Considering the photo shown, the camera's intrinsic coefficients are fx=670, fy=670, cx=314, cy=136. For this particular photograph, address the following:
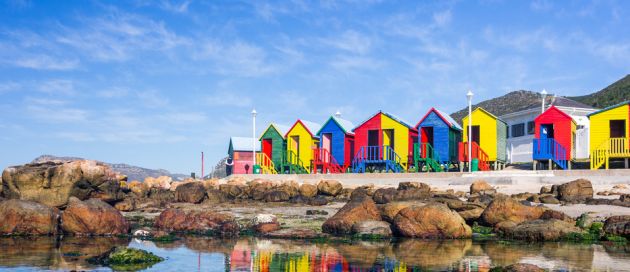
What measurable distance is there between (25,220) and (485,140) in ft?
84.3

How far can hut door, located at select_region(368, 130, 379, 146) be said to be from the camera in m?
39.1

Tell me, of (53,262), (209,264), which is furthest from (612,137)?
(53,262)

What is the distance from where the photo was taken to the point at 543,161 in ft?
114

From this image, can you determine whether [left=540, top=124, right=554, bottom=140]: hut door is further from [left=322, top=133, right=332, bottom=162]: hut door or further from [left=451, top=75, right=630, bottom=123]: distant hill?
[left=451, top=75, right=630, bottom=123]: distant hill

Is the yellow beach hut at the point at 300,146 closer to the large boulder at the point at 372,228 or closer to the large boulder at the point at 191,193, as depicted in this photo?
the large boulder at the point at 191,193

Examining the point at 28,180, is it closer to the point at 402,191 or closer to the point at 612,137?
the point at 402,191

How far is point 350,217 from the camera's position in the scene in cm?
1831

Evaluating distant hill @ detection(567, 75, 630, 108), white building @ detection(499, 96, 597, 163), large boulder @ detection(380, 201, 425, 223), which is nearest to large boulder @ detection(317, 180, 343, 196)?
large boulder @ detection(380, 201, 425, 223)

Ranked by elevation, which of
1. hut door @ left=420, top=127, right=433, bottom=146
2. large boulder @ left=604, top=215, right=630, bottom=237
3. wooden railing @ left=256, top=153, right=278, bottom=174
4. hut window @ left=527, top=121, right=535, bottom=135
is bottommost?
large boulder @ left=604, top=215, right=630, bottom=237

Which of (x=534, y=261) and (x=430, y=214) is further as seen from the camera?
(x=430, y=214)

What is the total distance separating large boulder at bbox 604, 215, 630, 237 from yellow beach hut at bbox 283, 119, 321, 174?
26062 millimetres

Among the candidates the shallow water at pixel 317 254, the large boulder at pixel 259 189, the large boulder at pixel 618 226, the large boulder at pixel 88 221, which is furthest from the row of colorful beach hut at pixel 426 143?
the large boulder at pixel 88 221

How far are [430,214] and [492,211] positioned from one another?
213 centimetres

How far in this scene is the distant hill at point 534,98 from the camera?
62656 mm
